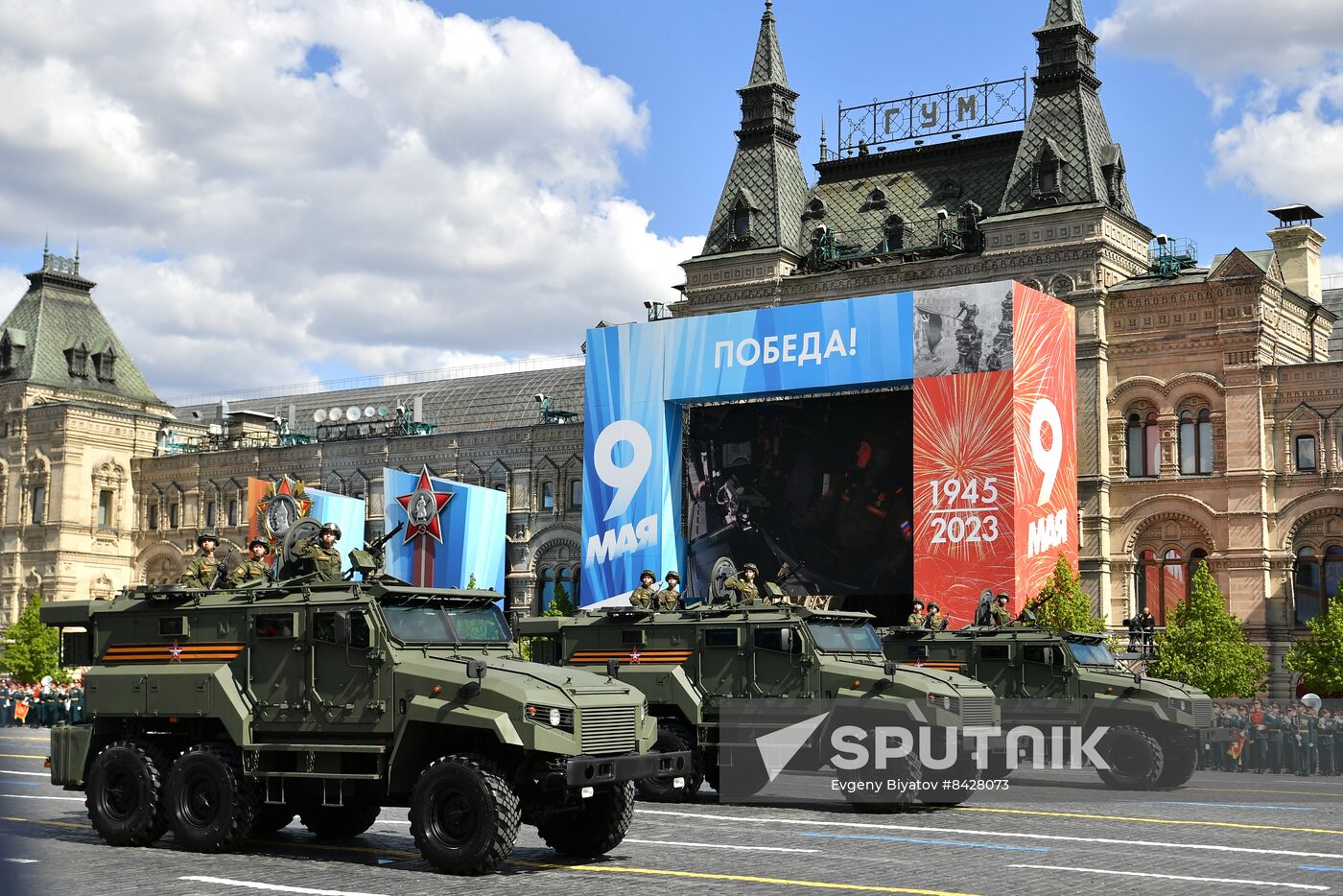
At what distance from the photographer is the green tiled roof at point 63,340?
77.9 meters

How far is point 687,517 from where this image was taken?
5181 centimetres

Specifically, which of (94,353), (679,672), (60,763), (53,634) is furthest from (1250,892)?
(94,353)

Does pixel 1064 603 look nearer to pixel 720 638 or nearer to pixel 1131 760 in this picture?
pixel 1131 760

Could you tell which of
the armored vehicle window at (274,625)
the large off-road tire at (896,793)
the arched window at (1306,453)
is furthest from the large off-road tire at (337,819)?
the arched window at (1306,453)

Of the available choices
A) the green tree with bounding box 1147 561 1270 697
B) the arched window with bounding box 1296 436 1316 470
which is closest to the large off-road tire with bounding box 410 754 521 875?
the green tree with bounding box 1147 561 1270 697

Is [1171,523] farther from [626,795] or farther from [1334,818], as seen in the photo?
[626,795]

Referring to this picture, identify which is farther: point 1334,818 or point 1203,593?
point 1203,593

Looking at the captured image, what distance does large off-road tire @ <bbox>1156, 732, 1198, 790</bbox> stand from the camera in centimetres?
2420

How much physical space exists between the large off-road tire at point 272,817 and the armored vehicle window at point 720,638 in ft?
22.9

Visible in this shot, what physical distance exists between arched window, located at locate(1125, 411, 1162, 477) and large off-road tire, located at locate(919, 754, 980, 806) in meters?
32.0

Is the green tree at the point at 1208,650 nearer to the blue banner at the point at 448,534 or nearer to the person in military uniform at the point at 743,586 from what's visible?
the person in military uniform at the point at 743,586

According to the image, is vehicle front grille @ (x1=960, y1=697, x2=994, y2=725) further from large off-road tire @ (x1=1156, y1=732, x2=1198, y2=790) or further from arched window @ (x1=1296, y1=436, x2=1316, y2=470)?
arched window @ (x1=1296, y1=436, x2=1316, y2=470)

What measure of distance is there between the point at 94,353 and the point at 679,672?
6641cm

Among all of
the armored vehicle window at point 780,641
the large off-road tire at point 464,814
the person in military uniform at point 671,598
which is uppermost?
the person in military uniform at point 671,598
